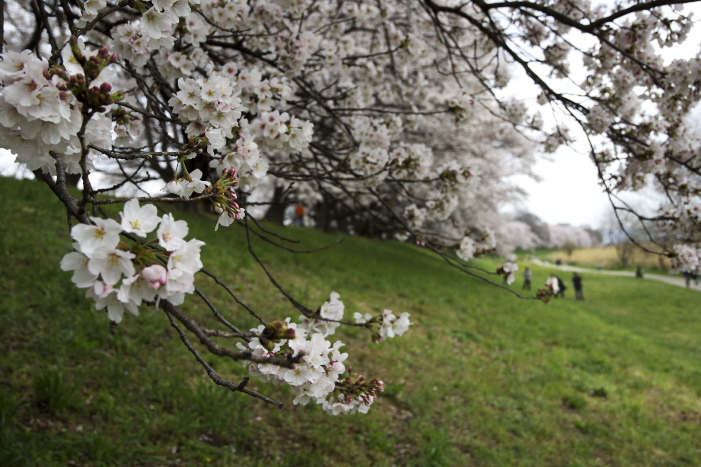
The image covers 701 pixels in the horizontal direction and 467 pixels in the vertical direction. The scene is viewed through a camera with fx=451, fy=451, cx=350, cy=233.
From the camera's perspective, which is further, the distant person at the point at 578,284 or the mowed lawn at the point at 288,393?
the distant person at the point at 578,284

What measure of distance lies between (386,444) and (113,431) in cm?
188

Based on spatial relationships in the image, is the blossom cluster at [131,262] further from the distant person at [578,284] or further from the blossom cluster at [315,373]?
the distant person at [578,284]

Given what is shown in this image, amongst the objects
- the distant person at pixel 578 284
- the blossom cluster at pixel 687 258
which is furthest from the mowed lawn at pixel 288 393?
the distant person at pixel 578 284

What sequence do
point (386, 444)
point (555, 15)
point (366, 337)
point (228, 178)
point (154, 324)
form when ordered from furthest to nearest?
point (366, 337) → point (154, 324) → point (386, 444) → point (555, 15) → point (228, 178)

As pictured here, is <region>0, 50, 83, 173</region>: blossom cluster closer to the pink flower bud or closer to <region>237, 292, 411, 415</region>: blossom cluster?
the pink flower bud

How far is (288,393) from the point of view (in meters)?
3.94

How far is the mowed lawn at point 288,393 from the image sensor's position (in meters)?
2.74

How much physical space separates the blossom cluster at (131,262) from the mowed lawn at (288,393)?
6.65 ft

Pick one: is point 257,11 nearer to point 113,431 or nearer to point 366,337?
point 113,431

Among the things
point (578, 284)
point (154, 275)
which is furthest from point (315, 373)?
point (578, 284)

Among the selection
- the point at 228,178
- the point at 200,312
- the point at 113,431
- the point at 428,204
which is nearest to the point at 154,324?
the point at 200,312

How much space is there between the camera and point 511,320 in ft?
28.2

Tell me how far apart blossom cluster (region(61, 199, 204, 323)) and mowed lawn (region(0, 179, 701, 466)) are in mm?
2027

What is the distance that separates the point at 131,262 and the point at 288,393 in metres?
3.37
